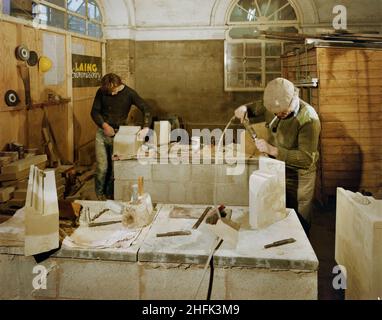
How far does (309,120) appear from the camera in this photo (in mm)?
4516

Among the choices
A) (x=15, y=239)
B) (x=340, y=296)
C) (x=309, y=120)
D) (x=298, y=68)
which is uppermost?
(x=298, y=68)

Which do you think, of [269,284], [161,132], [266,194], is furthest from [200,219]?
[161,132]

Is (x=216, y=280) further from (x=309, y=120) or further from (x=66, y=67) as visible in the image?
(x=66, y=67)

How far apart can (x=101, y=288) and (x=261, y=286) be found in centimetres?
118

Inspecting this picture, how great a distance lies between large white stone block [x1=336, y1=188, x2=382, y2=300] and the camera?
3.15 meters

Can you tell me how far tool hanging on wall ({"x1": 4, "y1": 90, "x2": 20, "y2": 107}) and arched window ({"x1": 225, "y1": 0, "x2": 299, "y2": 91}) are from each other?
627 cm

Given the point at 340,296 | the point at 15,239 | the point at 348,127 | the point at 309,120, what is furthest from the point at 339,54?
the point at 15,239

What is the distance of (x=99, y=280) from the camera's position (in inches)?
118

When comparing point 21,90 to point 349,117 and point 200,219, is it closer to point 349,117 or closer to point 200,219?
point 200,219

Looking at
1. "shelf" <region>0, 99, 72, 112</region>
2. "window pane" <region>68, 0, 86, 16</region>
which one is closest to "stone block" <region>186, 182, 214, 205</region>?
"shelf" <region>0, 99, 72, 112</region>

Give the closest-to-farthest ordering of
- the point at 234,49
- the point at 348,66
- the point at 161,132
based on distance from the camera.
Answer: the point at 161,132
the point at 348,66
the point at 234,49

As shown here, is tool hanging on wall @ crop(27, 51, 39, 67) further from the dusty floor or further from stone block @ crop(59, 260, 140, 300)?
stone block @ crop(59, 260, 140, 300)

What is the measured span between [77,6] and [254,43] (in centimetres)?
503

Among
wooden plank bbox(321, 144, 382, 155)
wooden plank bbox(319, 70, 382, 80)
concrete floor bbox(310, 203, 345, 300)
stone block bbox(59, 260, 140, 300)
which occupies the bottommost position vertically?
concrete floor bbox(310, 203, 345, 300)
